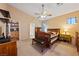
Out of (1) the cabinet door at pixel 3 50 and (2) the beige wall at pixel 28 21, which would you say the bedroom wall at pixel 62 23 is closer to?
(2) the beige wall at pixel 28 21

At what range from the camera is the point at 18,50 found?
215 cm

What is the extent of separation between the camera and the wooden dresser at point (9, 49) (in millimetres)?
2099

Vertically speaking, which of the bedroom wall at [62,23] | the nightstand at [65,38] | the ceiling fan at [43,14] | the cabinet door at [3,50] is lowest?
the cabinet door at [3,50]

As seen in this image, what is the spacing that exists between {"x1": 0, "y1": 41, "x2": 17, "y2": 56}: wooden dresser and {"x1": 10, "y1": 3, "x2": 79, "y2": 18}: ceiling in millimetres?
684

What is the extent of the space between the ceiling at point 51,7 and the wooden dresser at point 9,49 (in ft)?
2.25

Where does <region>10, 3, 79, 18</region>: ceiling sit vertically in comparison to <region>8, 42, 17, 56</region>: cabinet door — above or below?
above

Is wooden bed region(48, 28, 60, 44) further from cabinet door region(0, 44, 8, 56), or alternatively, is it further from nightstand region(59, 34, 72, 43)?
cabinet door region(0, 44, 8, 56)

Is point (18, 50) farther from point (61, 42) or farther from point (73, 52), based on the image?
point (73, 52)

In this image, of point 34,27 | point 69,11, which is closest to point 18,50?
point 34,27

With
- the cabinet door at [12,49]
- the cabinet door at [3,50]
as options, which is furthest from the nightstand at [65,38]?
the cabinet door at [3,50]

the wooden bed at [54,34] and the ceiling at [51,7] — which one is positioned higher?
the ceiling at [51,7]

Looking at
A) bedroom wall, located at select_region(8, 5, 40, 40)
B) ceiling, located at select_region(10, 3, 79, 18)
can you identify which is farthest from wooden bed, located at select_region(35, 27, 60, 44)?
ceiling, located at select_region(10, 3, 79, 18)

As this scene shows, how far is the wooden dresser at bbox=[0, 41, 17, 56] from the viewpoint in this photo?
2099 mm

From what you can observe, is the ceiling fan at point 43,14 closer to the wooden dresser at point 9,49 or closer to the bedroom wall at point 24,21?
the bedroom wall at point 24,21
